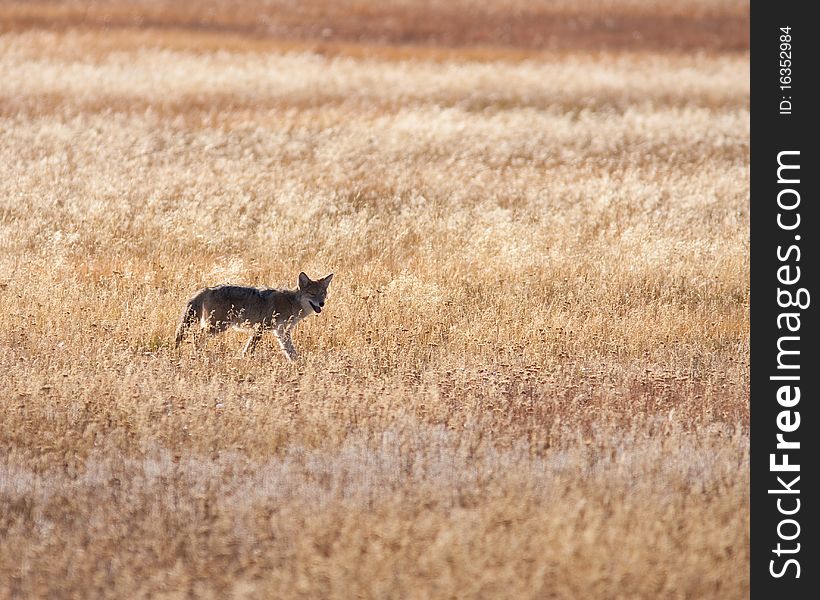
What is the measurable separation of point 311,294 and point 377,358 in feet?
3.28

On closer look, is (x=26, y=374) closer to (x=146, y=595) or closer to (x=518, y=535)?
(x=146, y=595)

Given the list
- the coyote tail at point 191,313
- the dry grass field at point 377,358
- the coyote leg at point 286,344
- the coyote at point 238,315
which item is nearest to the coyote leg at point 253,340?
the coyote at point 238,315

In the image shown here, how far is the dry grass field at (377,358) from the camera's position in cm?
587

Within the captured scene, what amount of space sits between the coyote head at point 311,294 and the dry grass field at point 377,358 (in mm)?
337

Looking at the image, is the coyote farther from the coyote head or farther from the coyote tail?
the coyote head

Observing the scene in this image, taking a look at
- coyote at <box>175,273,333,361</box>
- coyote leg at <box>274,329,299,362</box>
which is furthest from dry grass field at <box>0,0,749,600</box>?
coyote at <box>175,273,333,361</box>

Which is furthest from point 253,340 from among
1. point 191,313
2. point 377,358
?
point 377,358

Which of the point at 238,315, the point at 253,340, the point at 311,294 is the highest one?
the point at 311,294

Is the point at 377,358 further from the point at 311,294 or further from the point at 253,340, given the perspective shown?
the point at 253,340

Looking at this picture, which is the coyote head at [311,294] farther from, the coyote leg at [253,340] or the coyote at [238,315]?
the coyote leg at [253,340]

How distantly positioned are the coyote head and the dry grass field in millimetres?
337

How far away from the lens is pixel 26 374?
8.52 m

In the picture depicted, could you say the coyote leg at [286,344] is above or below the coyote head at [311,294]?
below

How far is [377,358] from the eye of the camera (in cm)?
961
